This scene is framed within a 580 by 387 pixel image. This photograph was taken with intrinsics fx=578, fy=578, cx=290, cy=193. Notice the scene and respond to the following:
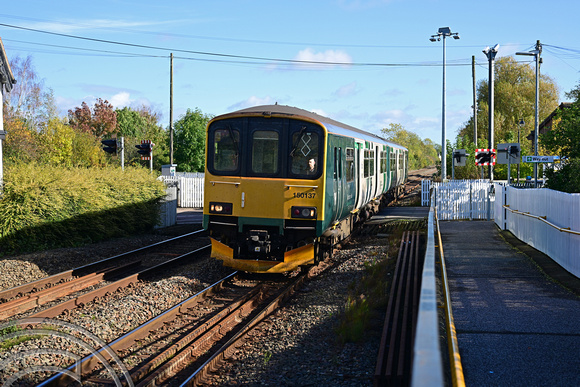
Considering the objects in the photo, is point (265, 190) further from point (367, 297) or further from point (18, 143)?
point (18, 143)

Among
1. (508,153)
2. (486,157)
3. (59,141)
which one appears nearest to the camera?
(508,153)

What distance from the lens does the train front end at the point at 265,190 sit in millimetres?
10469

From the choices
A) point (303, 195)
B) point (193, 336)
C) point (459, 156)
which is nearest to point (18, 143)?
point (459, 156)

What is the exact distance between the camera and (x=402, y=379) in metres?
5.66

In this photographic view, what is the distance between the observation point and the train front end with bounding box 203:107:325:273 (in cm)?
1047

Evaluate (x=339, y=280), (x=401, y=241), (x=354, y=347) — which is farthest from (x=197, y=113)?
(x=354, y=347)

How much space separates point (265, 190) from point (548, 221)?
574cm

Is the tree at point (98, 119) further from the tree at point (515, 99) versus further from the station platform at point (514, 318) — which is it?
the station platform at point (514, 318)

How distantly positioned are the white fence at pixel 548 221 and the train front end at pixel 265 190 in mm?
4232

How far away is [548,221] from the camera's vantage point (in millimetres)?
11555

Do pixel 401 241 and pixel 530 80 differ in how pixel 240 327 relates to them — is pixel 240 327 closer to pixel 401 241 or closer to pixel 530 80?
pixel 401 241

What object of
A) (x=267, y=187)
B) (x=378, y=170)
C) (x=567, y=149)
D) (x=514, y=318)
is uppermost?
(x=567, y=149)

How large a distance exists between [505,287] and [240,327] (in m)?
4.15

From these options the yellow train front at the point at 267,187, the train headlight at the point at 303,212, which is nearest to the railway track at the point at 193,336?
the yellow train front at the point at 267,187
